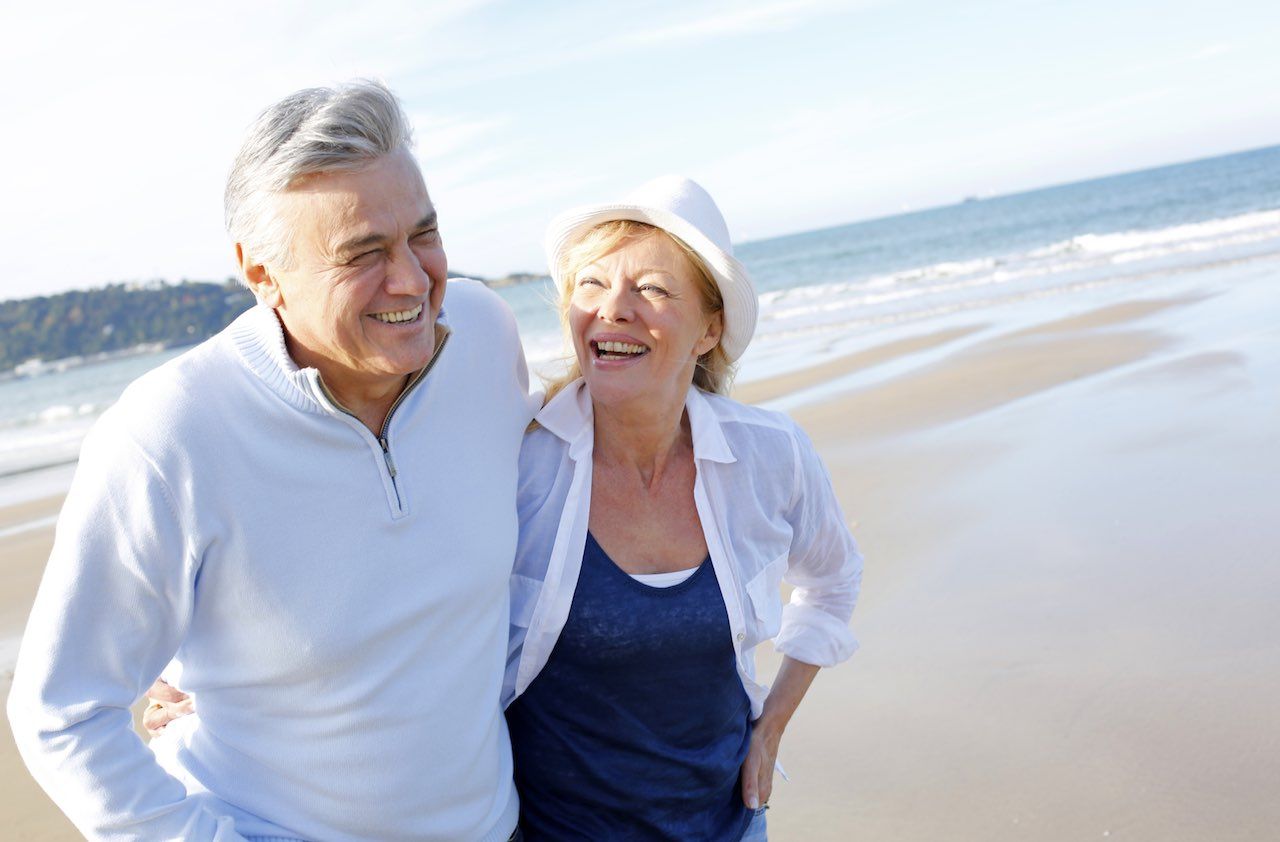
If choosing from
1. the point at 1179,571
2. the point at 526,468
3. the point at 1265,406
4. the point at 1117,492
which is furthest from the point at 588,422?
the point at 1265,406

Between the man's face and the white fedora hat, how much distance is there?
0.58 metres

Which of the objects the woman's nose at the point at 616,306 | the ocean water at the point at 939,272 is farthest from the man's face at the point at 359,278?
the ocean water at the point at 939,272

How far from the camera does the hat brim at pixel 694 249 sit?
256 cm

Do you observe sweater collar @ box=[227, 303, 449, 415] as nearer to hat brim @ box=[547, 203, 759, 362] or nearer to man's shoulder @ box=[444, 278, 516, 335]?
man's shoulder @ box=[444, 278, 516, 335]

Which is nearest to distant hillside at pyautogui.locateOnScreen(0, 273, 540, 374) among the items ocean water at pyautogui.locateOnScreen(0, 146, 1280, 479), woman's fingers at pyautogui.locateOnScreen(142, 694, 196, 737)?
ocean water at pyautogui.locateOnScreen(0, 146, 1280, 479)

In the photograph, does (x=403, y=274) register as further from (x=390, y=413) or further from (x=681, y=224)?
(x=681, y=224)

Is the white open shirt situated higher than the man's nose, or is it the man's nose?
the man's nose

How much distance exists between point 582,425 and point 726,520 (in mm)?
416

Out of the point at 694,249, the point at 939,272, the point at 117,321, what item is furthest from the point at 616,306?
the point at 117,321

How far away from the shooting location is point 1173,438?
7.05 m

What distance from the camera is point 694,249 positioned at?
8.68 feet

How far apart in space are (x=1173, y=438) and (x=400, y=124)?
6345 mm

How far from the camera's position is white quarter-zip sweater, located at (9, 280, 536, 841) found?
1785mm

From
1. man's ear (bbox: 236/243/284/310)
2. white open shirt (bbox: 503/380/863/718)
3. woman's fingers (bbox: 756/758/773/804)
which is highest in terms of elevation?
man's ear (bbox: 236/243/284/310)
